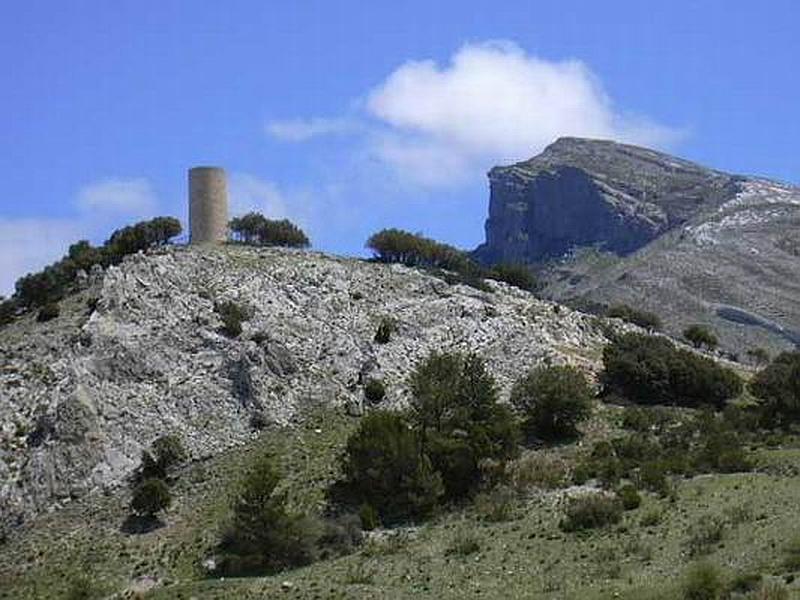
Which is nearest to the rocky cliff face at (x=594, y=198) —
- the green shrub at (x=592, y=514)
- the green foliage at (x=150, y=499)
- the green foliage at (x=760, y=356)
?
the green foliage at (x=760, y=356)

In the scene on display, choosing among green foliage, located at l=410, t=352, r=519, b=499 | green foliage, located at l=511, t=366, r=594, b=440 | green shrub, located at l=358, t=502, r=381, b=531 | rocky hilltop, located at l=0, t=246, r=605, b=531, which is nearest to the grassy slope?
green shrub, located at l=358, t=502, r=381, b=531

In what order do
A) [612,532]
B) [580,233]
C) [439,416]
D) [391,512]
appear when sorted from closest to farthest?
[612,532] → [391,512] → [439,416] → [580,233]

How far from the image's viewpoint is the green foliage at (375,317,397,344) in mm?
62812

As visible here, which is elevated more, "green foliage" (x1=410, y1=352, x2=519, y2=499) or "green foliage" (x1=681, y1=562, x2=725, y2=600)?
"green foliage" (x1=410, y1=352, x2=519, y2=499)

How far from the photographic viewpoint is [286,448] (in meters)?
53.9

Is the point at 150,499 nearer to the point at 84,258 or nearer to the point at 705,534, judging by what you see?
the point at 705,534

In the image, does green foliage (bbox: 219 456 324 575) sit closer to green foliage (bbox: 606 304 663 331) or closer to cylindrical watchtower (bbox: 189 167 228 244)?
cylindrical watchtower (bbox: 189 167 228 244)

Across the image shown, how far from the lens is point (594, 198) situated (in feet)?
571

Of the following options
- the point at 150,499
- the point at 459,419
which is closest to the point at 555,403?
the point at 459,419

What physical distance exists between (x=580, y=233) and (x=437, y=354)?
119 m

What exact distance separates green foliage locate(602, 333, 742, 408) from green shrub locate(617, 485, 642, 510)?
59.0 feet

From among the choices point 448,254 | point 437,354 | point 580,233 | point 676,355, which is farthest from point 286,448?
point 580,233

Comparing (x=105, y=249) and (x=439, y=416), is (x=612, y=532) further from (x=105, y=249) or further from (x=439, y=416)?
(x=105, y=249)

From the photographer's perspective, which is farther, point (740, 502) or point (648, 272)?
point (648, 272)
